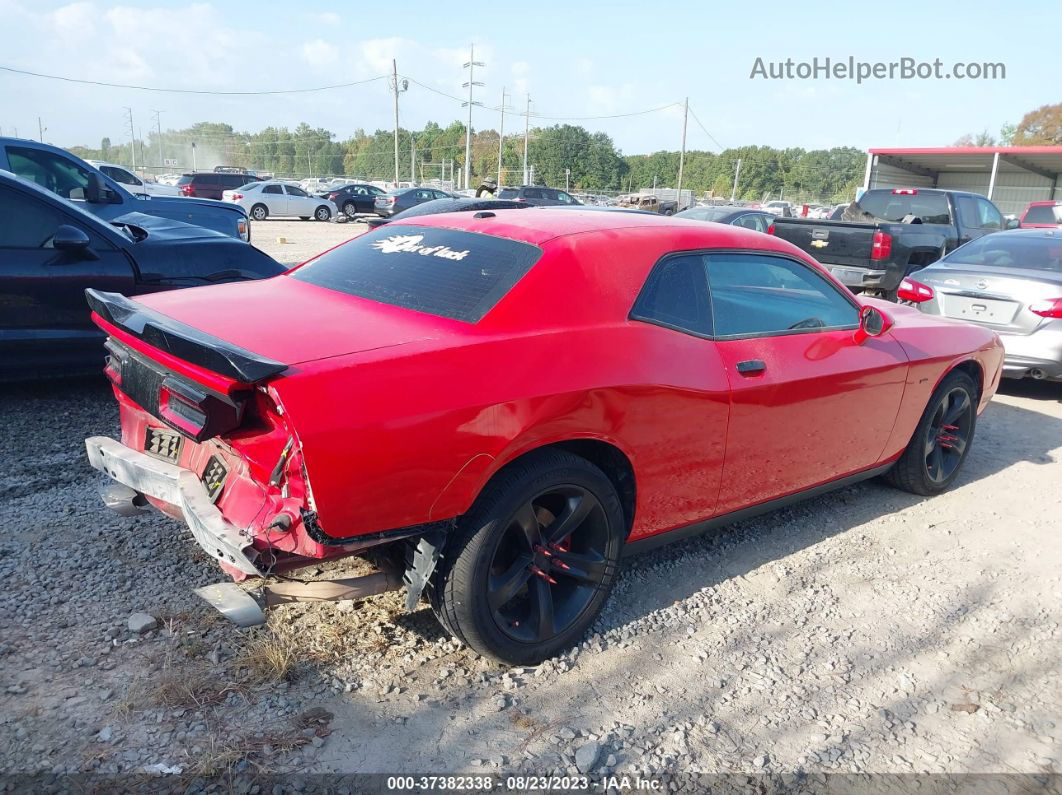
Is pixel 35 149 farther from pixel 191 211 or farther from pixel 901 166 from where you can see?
pixel 901 166

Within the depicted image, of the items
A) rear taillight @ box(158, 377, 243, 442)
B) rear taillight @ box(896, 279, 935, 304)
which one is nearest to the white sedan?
rear taillight @ box(896, 279, 935, 304)

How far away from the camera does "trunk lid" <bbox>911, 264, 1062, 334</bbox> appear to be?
6.88 metres

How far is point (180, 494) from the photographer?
108 inches

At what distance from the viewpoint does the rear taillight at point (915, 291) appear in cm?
750

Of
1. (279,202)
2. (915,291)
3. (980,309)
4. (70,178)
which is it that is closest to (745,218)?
(915,291)

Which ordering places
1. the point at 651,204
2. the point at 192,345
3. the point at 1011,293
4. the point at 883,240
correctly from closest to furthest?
the point at 192,345
the point at 1011,293
the point at 883,240
the point at 651,204

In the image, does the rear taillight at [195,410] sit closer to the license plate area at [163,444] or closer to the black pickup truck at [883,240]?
the license plate area at [163,444]

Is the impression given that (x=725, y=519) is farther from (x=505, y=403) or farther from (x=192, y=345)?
(x=192, y=345)

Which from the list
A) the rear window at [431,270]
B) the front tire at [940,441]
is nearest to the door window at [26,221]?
the rear window at [431,270]

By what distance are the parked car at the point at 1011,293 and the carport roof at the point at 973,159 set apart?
1472 cm

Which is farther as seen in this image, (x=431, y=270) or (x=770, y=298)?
(x=770, y=298)

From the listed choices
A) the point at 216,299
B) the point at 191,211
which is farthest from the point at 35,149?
the point at 216,299

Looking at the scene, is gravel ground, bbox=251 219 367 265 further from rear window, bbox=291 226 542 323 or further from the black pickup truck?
rear window, bbox=291 226 542 323

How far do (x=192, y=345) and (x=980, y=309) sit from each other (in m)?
6.90
